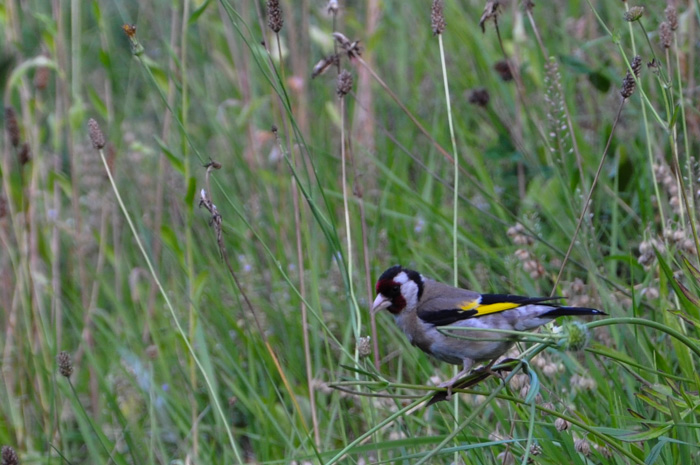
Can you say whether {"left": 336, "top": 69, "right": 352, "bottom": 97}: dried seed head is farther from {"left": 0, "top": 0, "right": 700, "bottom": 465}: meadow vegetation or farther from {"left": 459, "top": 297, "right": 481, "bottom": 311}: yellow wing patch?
{"left": 459, "top": 297, "right": 481, "bottom": 311}: yellow wing patch

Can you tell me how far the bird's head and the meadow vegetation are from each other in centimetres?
6

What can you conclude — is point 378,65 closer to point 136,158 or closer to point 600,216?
point 136,158

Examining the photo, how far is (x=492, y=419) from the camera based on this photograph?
2795 mm

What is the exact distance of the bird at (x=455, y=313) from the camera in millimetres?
2229

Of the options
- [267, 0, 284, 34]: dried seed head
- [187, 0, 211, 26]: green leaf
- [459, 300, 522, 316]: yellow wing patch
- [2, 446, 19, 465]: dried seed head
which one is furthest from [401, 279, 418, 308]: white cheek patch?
[2, 446, 19, 465]: dried seed head

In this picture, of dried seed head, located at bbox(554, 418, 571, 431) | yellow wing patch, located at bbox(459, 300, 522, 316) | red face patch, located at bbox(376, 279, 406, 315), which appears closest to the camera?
dried seed head, located at bbox(554, 418, 571, 431)

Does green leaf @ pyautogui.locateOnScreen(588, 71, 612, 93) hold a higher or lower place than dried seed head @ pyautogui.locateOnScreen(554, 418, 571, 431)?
higher

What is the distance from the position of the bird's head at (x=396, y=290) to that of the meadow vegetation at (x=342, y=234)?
6cm

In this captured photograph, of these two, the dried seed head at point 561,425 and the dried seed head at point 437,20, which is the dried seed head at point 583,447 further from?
the dried seed head at point 437,20

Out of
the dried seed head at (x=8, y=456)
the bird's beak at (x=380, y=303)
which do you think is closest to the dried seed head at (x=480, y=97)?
the bird's beak at (x=380, y=303)

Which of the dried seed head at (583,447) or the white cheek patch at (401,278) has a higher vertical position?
the white cheek patch at (401,278)

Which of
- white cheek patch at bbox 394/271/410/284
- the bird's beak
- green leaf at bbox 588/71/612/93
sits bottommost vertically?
the bird's beak

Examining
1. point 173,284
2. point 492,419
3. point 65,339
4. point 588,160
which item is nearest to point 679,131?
point 588,160

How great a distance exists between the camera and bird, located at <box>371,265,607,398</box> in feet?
7.31
